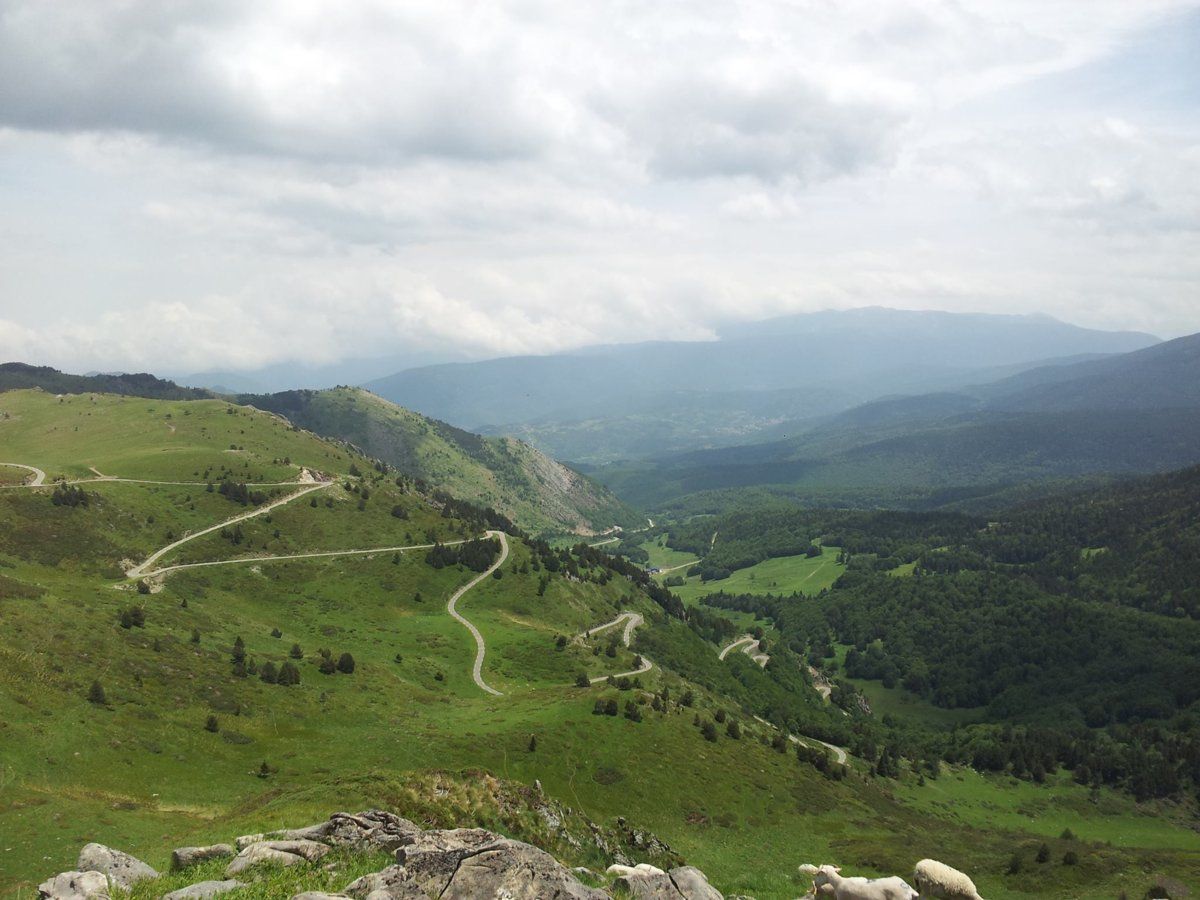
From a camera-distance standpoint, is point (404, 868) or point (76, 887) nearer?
point (76, 887)

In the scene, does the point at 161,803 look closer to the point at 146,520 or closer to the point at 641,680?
the point at 641,680

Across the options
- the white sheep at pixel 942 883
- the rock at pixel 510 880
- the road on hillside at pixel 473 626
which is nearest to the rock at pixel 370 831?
the rock at pixel 510 880

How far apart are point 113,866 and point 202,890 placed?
224 inches

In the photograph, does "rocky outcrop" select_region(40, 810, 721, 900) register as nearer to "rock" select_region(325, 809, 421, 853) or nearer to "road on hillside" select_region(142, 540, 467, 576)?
"rock" select_region(325, 809, 421, 853)

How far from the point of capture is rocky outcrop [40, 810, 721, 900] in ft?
73.2

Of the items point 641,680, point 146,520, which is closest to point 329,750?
point 641,680

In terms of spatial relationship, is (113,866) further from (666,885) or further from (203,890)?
(666,885)

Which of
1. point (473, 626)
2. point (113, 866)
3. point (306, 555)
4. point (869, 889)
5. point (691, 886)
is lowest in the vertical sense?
point (473, 626)

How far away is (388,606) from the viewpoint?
138 metres

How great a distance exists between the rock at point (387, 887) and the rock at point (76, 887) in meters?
8.07

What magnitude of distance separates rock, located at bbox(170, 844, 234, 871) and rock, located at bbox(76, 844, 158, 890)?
2.50 feet

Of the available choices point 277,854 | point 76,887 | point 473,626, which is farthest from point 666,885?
point 473,626

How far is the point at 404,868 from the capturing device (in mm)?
23250

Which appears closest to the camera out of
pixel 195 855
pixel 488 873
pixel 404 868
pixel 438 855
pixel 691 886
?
pixel 488 873
